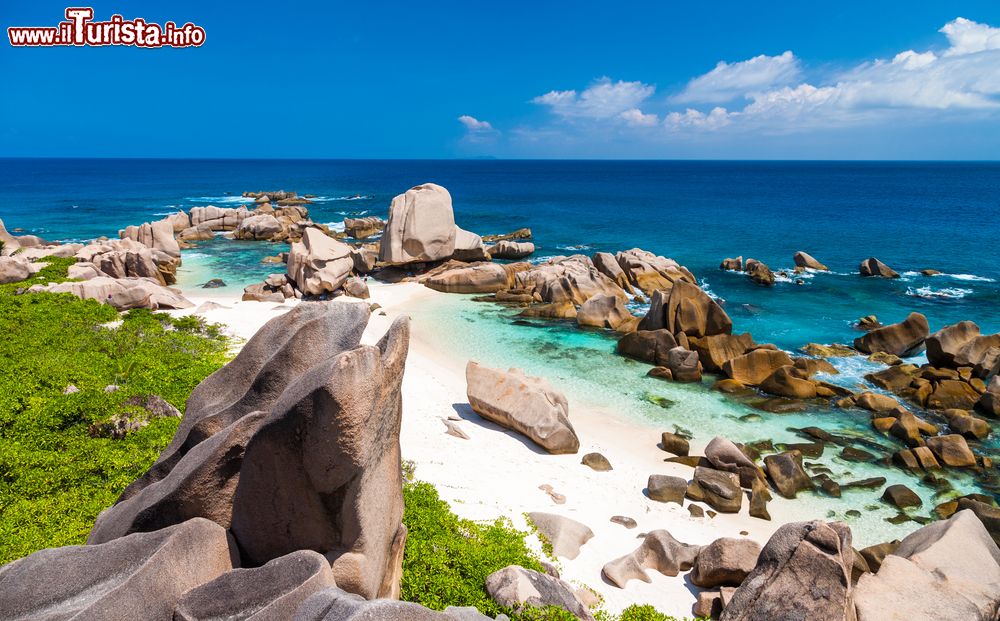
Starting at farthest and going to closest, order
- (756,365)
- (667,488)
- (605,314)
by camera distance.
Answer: (605,314)
(756,365)
(667,488)

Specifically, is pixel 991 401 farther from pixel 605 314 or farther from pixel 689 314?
pixel 605 314

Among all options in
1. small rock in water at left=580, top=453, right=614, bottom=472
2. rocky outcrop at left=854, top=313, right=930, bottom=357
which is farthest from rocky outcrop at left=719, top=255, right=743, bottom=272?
small rock in water at left=580, top=453, right=614, bottom=472

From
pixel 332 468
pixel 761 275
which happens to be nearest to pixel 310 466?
pixel 332 468

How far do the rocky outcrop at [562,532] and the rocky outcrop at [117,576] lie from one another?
6.95m

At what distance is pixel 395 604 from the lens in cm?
460

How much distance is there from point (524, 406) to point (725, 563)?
295 inches

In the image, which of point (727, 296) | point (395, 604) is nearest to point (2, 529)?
point (395, 604)

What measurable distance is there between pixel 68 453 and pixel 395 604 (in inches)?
406

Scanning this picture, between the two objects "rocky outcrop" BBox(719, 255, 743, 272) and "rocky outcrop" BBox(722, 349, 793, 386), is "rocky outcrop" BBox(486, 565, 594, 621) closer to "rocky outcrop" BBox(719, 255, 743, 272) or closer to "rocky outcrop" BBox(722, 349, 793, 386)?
"rocky outcrop" BBox(722, 349, 793, 386)

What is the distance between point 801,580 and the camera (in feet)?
27.3

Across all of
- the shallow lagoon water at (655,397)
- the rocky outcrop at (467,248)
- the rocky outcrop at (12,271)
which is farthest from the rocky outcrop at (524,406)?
the rocky outcrop at (12,271)

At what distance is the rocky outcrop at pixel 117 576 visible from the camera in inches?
215

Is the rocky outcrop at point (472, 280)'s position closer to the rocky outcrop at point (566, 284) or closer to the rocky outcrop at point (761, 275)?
the rocky outcrop at point (566, 284)

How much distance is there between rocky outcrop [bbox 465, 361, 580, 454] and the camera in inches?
632
